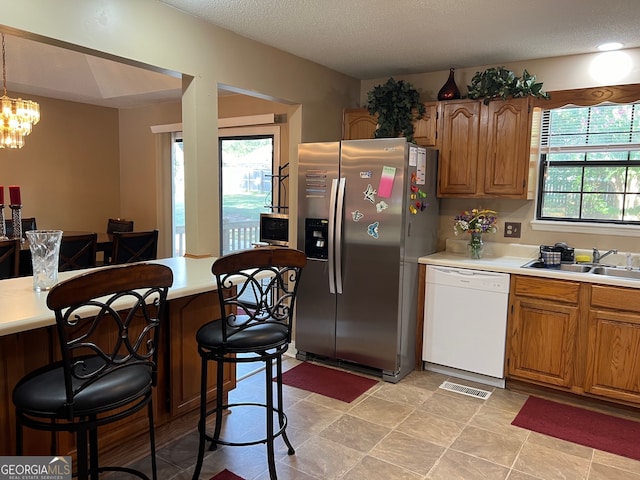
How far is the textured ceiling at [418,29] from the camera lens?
2758 mm

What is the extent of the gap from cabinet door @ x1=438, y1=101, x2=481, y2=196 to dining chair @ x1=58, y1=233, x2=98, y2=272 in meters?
2.89

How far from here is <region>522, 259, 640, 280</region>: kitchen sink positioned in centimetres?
331

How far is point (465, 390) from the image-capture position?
344 cm

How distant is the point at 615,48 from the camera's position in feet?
11.2

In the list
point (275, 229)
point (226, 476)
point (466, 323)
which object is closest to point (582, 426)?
point (466, 323)

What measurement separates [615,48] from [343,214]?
2258mm

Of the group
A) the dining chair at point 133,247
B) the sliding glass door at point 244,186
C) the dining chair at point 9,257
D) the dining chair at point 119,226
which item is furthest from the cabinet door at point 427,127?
the dining chair at point 119,226

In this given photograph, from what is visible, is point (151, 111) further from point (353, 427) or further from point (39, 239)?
point (353, 427)

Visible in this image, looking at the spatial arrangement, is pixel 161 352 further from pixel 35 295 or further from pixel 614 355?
pixel 614 355

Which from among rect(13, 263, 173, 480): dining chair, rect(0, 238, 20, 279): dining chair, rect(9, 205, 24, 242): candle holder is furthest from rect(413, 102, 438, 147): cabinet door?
rect(9, 205, 24, 242): candle holder

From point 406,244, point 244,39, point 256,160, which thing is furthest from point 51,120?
point 406,244

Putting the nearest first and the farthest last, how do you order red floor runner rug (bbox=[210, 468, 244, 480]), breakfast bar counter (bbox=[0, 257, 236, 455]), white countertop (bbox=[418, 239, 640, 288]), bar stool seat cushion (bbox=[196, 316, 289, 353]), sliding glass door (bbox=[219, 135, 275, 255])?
1. breakfast bar counter (bbox=[0, 257, 236, 455])
2. bar stool seat cushion (bbox=[196, 316, 289, 353])
3. red floor runner rug (bbox=[210, 468, 244, 480])
4. white countertop (bbox=[418, 239, 640, 288])
5. sliding glass door (bbox=[219, 135, 275, 255])

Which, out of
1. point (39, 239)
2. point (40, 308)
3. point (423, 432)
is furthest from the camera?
point (423, 432)

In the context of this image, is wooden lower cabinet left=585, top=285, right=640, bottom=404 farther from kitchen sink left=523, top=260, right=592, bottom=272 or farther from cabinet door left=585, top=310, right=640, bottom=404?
kitchen sink left=523, top=260, right=592, bottom=272
